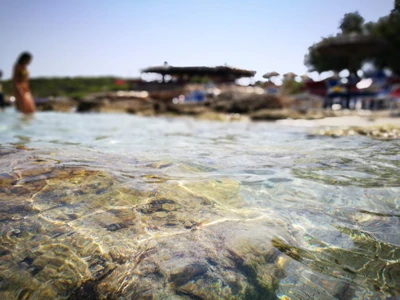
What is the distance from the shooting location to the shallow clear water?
99cm

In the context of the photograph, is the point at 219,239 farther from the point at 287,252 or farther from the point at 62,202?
the point at 62,202

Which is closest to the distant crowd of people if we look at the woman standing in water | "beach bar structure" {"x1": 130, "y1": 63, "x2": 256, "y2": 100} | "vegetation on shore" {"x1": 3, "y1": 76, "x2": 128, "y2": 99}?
the woman standing in water

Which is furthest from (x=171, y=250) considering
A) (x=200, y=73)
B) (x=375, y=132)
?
(x=200, y=73)

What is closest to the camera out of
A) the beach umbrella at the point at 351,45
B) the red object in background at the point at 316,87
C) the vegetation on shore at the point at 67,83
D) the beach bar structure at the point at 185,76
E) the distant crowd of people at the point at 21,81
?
the beach umbrella at the point at 351,45

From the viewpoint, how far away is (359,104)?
16.7 meters

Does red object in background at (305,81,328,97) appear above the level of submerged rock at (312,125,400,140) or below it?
above

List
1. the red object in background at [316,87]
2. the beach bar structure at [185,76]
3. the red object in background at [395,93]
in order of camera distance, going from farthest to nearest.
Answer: the beach bar structure at [185,76] → the red object in background at [316,87] → the red object in background at [395,93]

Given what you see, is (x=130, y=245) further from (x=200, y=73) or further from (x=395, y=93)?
(x=200, y=73)

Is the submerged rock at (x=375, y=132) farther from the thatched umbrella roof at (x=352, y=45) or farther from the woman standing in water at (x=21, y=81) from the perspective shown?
the woman standing in water at (x=21, y=81)

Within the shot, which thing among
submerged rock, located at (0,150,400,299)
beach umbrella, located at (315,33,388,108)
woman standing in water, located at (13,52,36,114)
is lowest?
submerged rock, located at (0,150,400,299)

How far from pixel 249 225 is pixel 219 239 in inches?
7.7

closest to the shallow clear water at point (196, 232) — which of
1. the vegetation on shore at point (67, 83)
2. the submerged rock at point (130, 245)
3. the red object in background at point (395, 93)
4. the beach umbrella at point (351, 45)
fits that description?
the submerged rock at point (130, 245)

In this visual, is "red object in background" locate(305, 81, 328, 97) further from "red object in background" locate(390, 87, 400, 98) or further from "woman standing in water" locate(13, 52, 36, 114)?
"woman standing in water" locate(13, 52, 36, 114)

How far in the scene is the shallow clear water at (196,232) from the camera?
0.99 metres
